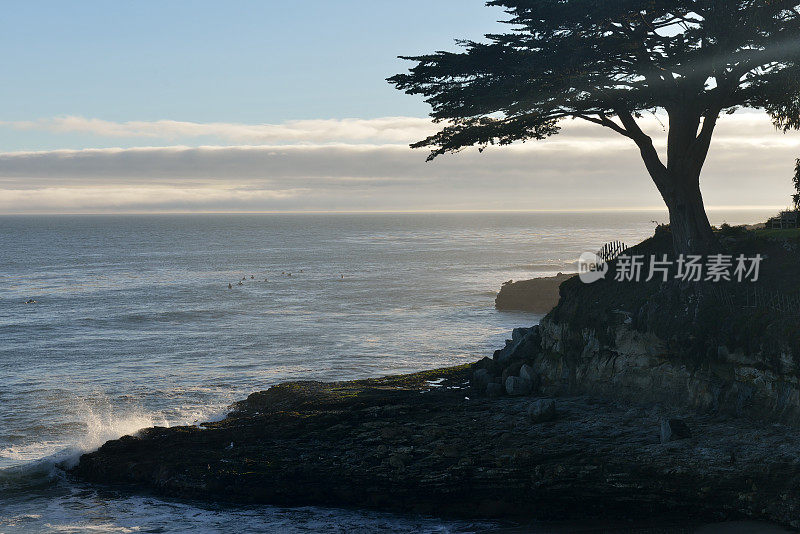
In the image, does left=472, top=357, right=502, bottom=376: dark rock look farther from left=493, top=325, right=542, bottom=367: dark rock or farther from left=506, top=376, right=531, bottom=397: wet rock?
left=506, top=376, right=531, bottom=397: wet rock

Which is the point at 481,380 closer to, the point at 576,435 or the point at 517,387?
the point at 517,387

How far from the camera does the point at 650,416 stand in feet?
70.4

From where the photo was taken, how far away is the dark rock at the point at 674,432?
64.1 feet

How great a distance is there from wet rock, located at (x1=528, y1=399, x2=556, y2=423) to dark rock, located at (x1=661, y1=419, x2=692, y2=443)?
11.3ft

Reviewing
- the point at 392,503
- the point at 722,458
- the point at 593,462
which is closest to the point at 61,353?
the point at 392,503

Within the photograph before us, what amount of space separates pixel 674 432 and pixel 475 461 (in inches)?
211

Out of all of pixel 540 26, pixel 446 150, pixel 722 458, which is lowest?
Result: pixel 722 458

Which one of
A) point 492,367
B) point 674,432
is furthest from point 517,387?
point 674,432

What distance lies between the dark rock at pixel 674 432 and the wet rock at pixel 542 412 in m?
3.43

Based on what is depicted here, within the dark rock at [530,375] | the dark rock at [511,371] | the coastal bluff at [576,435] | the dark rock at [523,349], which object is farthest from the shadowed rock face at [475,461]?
the dark rock at [523,349]

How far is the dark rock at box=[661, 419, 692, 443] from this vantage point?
64.1ft

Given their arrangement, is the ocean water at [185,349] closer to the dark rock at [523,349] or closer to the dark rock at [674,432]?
the dark rock at [674,432]

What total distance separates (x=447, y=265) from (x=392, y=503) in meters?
94.2

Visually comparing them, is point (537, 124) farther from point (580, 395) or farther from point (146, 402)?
point (146, 402)
